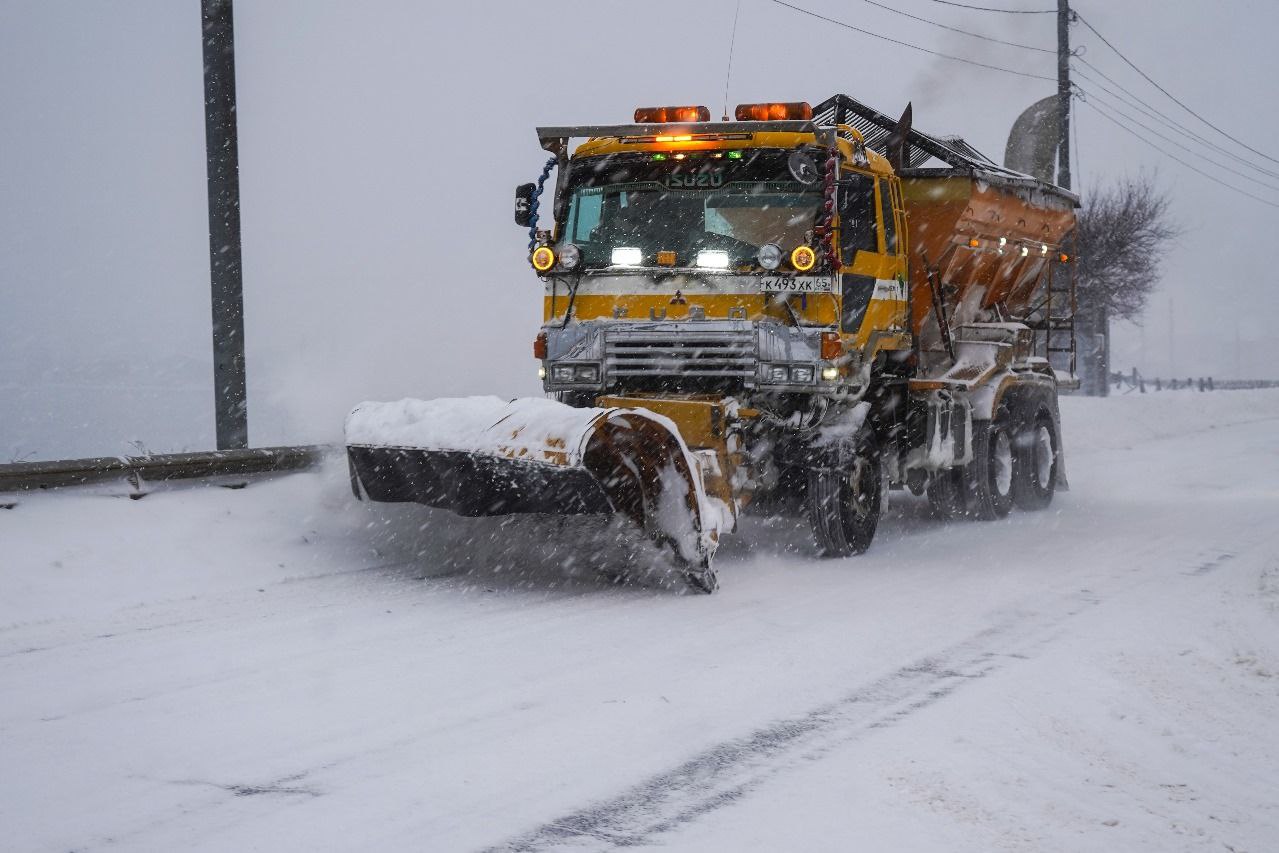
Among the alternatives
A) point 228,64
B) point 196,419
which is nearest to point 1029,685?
point 228,64

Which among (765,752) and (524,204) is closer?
(765,752)

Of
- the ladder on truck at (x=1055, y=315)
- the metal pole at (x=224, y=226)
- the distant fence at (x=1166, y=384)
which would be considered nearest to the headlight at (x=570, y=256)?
the metal pole at (x=224, y=226)

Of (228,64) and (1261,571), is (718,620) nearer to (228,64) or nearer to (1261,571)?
(1261,571)

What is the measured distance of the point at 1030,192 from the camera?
12.9 metres

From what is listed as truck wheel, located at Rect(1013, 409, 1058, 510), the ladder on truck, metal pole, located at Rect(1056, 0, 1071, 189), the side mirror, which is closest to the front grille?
the side mirror

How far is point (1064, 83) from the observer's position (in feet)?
98.3

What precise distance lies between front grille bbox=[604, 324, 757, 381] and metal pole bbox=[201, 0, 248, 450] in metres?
3.65

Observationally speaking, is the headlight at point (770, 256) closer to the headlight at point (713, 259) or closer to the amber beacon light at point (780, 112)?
the headlight at point (713, 259)

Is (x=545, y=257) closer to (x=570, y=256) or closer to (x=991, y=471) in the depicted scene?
(x=570, y=256)

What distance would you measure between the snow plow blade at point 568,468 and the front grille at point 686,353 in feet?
3.13

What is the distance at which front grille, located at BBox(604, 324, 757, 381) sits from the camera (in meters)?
8.55

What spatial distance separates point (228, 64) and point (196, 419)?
21061 millimetres

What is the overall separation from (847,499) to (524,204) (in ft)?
10.1

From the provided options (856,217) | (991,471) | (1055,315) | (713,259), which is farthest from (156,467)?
(1055,315)
